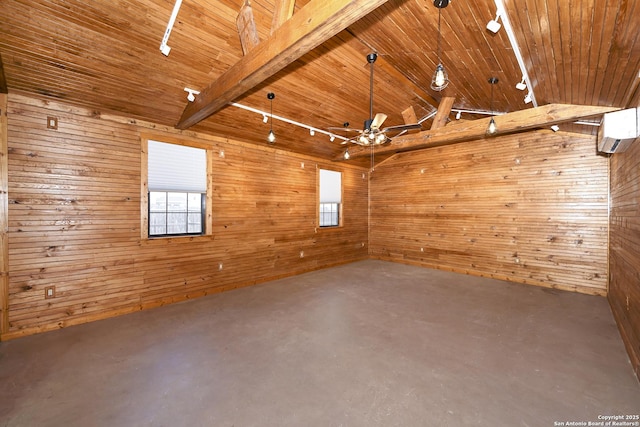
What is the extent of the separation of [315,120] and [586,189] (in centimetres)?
581

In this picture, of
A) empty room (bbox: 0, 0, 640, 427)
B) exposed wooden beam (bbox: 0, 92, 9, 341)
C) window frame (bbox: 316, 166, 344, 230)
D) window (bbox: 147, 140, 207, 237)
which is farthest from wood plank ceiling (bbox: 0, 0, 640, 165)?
window frame (bbox: 316, 166, 344, 230)

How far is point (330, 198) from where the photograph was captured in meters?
7.82

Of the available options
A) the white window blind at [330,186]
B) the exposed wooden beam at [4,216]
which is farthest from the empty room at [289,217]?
the white window blind at [330,186]

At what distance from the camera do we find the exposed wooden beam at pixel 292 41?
6.07ft

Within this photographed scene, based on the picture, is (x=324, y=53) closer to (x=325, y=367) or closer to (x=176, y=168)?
(x=176, y=168)

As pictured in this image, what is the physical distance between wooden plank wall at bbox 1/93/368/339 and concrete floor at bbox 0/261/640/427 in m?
0.44

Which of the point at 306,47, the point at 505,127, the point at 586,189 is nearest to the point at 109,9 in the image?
the point at 306,47

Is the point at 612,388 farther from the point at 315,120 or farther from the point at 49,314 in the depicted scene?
the point at 49,314

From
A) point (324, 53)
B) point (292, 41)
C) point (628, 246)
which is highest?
point (324, 53)

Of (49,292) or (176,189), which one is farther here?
(176,189)

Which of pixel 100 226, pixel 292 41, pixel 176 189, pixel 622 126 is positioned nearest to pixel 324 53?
pixel 292 41

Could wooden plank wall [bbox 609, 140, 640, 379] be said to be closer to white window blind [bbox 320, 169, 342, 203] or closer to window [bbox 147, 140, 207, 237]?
white window blind [bbox 320, 169, 342, 203]

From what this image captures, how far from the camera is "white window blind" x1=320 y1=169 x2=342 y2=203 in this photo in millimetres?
7598

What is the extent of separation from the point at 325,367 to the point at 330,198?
5510mm
